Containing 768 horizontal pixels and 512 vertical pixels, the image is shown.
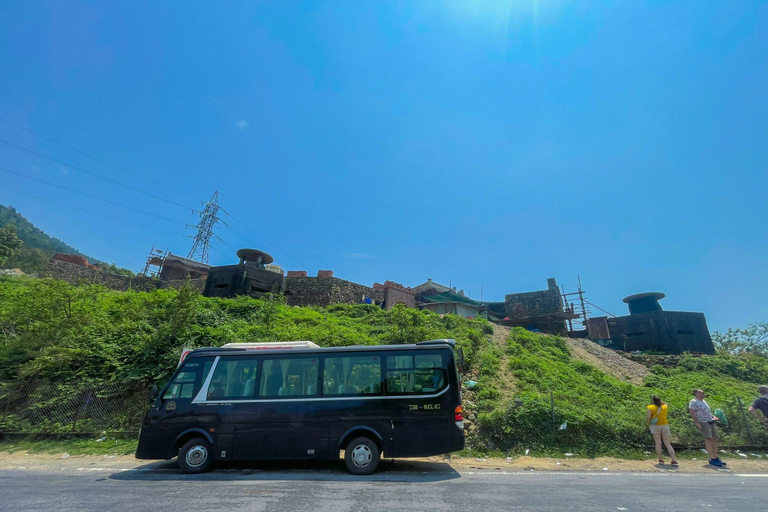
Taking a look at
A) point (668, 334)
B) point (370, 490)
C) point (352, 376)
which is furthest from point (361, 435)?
point (668, 334)

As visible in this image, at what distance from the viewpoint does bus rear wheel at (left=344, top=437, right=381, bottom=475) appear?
22.9 ft

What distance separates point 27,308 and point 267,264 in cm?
1633

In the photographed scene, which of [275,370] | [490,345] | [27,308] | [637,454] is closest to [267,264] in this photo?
[27,308]

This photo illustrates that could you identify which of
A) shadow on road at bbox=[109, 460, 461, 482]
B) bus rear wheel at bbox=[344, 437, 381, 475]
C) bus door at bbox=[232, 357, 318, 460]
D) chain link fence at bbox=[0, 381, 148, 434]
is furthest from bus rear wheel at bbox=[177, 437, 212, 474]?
chain link fence at bbox=[0, 381, 148, 434]

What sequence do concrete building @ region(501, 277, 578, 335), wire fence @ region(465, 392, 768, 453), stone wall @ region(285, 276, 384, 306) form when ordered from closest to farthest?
1. wire fence @ region(465, 392, 768, 453)
2. stone wall @ region(285, 276, 384, 306)
3. concrete building @ region(501, 277, 578, 335)

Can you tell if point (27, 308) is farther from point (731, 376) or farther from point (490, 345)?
point (731, 376)

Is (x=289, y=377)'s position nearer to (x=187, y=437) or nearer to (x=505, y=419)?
(x=187, y=437)

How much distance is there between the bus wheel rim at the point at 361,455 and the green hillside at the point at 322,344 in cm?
392

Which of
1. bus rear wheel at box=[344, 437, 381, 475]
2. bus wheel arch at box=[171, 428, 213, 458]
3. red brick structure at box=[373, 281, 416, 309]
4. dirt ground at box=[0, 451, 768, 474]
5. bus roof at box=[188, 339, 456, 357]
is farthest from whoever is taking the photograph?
red brick structure at box=[373, 281, 416, 309]

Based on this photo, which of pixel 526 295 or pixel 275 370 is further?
pixel 526 295

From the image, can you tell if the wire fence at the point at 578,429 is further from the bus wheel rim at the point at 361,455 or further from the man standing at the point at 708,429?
the bus wheel rim at the point at 361,455

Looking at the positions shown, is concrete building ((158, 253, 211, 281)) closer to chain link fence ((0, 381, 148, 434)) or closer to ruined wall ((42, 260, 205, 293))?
ruined wall ((42, 260, 205, 293))

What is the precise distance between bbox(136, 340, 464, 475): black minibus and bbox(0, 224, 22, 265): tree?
39257mm

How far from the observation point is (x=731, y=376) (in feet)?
68.6
